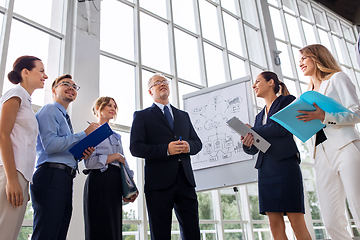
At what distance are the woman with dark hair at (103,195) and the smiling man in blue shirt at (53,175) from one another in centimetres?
18

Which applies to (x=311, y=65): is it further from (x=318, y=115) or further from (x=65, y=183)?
(x=65, y=183)

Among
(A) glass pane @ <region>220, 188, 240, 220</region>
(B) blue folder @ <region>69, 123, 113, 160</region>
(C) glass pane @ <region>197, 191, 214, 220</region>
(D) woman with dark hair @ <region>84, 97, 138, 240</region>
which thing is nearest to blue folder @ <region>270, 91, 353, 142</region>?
A: (B) blue folder @ <region>69, 123, 113, 160</region>

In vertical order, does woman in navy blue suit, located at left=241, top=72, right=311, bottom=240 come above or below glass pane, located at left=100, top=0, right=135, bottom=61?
below

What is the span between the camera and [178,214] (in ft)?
6.88

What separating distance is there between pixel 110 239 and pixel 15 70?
1235 mm

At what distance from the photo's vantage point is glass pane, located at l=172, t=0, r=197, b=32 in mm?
5707

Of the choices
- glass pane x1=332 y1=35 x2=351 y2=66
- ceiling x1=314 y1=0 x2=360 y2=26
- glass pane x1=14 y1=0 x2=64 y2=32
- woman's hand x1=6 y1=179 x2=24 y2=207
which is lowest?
woman's hand x1=6 y1=179 x2=24 y2=207

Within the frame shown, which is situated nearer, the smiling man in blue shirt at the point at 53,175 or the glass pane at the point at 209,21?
the smiling man in blue shirt at the point at 53,175

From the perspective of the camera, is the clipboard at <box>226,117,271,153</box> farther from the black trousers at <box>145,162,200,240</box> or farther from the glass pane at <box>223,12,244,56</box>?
the glass pane at <box>223,12,244,56</box>

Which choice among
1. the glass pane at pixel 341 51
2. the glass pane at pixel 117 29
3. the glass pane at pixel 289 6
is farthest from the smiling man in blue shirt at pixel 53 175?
the glass pane at pixel 341 51

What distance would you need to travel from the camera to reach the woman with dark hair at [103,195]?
6.70ft

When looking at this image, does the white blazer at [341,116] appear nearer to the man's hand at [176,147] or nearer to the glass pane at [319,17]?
the man's hand at [176,147]

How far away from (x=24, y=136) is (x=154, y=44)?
3672 mm

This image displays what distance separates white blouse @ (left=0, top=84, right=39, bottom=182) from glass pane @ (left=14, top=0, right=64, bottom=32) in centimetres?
222
